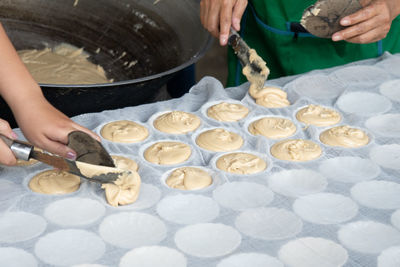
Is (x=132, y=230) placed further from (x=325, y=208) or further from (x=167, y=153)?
(x=325, y=208)

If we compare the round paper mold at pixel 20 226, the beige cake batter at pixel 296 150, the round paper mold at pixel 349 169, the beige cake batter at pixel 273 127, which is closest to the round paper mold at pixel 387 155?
the round paper mold at pixel 349 169

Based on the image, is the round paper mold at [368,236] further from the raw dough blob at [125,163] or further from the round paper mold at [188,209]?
the raw dough blob at [125,163]

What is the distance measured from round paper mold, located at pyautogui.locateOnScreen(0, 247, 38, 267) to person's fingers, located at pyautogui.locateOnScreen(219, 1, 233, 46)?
1163 millimetres

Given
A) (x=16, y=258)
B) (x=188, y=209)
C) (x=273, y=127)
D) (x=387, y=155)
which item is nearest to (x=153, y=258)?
(x=188, y=209)

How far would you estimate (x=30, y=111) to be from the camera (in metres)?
1.75

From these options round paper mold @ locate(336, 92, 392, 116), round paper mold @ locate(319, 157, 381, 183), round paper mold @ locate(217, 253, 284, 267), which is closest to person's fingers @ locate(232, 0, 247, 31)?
round paper mold @ locate(336, 92, 392, 116)

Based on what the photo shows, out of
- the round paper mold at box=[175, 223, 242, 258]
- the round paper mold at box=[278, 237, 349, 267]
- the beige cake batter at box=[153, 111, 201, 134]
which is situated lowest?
the round paper mold at box=[278, 237, 349, 267]

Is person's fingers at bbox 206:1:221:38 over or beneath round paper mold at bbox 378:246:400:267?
over

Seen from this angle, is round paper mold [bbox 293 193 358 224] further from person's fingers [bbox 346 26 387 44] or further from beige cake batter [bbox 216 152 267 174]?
person's fingers [bbox 346 26 387 44]

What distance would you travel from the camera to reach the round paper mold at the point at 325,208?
166cm

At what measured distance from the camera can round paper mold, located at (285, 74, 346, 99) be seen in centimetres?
237

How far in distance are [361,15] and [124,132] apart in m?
1.02

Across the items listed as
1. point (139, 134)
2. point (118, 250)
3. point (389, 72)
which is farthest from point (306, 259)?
point (389, 72)

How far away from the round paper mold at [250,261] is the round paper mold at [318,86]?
3.25 ft
